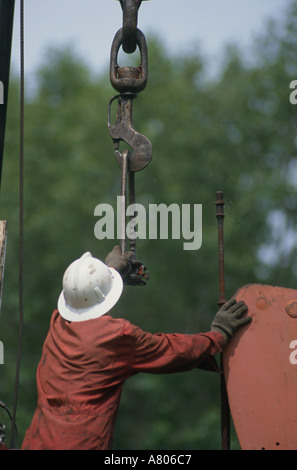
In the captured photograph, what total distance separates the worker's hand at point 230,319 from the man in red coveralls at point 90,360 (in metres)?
0.16

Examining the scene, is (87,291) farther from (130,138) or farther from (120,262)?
(130,138)

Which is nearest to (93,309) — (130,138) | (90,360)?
(90,360)

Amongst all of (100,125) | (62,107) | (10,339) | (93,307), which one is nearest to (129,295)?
(10,339)

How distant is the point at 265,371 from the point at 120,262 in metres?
1.02

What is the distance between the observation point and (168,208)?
1767 cm

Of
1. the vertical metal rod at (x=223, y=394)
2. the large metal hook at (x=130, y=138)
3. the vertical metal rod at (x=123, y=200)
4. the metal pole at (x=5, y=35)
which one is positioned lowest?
the vertical metal rod at (x=223, y=394)

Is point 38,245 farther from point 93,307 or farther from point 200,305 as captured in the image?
point 93,307

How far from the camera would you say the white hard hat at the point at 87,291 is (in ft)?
13.9

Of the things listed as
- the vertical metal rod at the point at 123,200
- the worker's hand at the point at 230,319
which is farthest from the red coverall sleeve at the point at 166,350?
the vertical metal rod at the point at 123,200

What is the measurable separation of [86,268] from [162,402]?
1317 centimetres

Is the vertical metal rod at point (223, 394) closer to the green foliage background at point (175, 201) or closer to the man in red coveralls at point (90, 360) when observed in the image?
the man in red coveralls at point (90, 360)

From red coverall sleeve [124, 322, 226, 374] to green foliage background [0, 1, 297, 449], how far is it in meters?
11.3

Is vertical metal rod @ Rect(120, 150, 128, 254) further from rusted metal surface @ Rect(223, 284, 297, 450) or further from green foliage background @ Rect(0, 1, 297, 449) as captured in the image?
green foliage background @ Rect(0, 1, 297, 449)

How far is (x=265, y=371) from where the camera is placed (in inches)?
176
